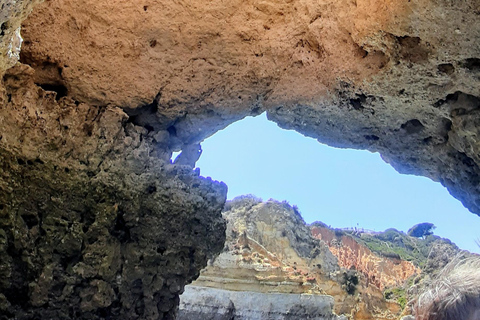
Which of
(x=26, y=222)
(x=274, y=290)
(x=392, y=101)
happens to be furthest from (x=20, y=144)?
(x=274, y=290)

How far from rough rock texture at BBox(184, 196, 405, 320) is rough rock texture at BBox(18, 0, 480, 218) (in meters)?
4.52

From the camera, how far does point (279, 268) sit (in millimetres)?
8195

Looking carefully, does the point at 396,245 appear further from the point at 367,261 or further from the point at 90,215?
the point at 90,215

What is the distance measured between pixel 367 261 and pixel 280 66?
16681 mm

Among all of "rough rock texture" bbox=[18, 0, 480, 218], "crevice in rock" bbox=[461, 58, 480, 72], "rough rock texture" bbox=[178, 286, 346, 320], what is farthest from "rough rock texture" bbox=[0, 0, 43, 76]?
"rough rock texture" bbox=[178, 286, 346, 320]

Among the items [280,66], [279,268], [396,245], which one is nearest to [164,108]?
[280,66]

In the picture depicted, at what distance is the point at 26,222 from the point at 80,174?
0.47m

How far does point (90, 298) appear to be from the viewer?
306 cm

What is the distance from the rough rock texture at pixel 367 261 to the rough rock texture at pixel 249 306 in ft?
25.8

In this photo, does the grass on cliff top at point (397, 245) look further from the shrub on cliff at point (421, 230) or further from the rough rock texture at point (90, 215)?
the rough rock texture at point (90, 215)

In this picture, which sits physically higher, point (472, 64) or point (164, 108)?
point (472, 64)

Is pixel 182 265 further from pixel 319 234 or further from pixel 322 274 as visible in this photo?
pixel 319 234

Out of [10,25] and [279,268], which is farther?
[279,268]

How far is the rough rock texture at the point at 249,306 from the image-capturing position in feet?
24.2
